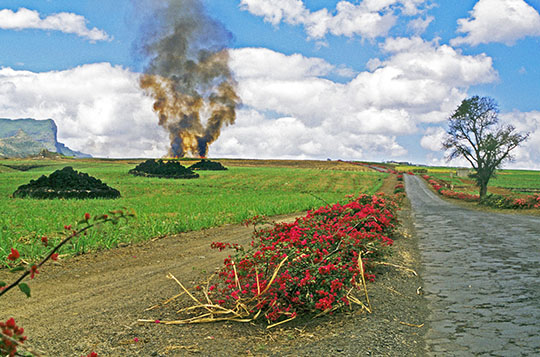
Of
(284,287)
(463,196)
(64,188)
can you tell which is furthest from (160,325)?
(463,196)

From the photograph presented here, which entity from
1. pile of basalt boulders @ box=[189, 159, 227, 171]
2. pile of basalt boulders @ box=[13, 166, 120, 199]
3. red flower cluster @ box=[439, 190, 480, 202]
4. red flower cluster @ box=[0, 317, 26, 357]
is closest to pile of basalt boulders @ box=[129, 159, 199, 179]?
pile of basalt boulders @ box=[189, 159, 227, 171]

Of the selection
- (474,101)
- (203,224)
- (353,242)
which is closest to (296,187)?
(474,101)

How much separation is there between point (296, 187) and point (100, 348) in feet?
135

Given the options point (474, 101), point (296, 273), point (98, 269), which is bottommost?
point (98, 269)

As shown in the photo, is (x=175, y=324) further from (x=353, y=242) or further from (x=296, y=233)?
(x=353, y=242)

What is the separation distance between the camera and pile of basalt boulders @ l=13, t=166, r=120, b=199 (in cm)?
2295

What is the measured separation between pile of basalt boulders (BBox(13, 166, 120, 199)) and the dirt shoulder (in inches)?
654

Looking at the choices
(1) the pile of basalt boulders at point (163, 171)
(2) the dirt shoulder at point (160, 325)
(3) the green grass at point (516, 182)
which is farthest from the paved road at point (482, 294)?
(3) the green grass at point (516, 182)

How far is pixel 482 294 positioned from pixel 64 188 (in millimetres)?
22605

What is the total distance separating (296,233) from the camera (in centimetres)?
727

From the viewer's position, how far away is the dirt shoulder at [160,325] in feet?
14.9

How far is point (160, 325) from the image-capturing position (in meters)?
5.16

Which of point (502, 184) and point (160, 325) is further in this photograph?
point (502, 184)

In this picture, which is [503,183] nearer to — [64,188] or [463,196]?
[463,196]
